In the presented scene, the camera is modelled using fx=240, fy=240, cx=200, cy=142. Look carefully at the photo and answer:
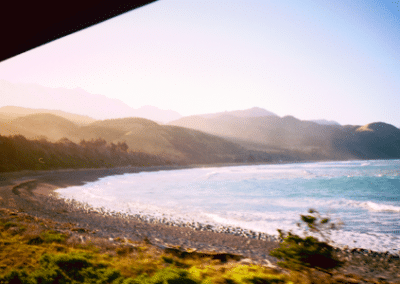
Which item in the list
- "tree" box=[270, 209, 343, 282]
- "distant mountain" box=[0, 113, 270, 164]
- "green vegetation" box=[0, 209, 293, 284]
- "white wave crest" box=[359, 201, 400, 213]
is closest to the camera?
"green vegetation" box=[0, 209, 293, 284]

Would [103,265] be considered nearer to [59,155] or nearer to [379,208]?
[379,208]

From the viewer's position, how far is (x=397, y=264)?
6.67 meters

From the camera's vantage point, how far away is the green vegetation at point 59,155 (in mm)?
34556

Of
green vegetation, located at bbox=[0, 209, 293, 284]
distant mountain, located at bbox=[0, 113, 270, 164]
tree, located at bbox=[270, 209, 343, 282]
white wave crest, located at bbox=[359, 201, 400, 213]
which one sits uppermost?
distant mountain, located at bbox=[0, 113, 270, 164]

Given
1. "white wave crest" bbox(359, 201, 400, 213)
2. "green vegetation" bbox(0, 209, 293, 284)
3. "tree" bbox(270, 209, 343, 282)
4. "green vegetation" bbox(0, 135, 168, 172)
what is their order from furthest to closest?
"green vegetation" bbox(0, 135, 168, 172), "white wave crest" bbox(359, 201, 400, 213), "tree" bbox(270, 209, 343, 282), "green vegetation" bbox(0, 209, 293, 284)

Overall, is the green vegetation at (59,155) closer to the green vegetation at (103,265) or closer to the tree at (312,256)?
the green vegetation at (103,265)

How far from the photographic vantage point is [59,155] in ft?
151

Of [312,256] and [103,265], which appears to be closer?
[312,256]

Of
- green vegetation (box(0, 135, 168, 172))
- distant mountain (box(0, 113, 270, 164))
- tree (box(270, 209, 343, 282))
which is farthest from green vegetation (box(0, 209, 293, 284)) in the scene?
distant mountain (box(0, 113, 270, 164))

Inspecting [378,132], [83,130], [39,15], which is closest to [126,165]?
[83,130]

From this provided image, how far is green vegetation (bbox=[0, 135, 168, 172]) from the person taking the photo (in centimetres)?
3456

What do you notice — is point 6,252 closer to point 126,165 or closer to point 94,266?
point 94,266

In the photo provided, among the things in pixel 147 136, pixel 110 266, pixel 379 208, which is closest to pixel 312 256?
pixel 110 266

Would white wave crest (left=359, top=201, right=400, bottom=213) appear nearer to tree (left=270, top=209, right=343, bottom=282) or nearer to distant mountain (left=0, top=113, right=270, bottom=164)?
tree (left=270, top=209, right=343, bottom=282)
